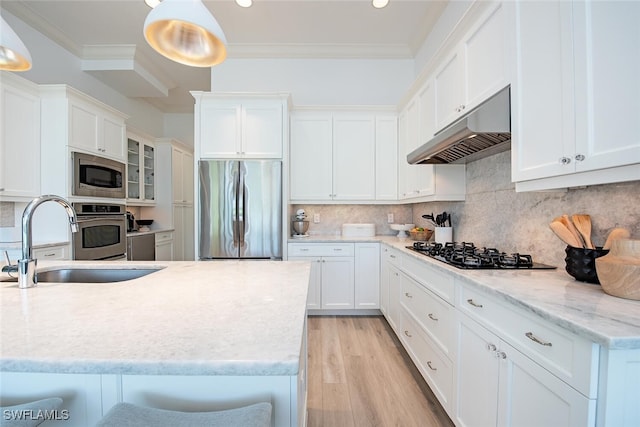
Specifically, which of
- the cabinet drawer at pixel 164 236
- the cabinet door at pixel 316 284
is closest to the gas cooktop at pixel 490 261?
the cabinet door at pixel 316 284

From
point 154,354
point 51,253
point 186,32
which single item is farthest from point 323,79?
point 154,354

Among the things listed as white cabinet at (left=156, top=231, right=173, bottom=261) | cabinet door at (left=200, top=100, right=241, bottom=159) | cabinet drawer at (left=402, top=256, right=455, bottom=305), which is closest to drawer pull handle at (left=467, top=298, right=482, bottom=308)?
cabinet drawer at (left=402, top=256, right=455, bottom=305)

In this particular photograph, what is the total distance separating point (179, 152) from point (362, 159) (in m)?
3.55

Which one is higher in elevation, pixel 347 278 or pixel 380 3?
pixel 380 3

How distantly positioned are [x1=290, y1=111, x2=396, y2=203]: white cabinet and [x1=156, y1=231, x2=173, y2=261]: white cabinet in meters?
2.57

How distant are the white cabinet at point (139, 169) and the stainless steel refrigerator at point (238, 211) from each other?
6.46ft

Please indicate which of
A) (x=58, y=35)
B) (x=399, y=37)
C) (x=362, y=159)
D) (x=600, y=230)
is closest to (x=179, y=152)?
(x=58, y=35)

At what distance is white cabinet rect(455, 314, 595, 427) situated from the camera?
0.88m

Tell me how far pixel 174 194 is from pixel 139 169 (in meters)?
0.67

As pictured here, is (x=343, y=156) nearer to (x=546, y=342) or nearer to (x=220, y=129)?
(x=220, y=129)

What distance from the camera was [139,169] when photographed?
4.65 metres

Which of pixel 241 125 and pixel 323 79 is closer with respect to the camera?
pixel 241 125

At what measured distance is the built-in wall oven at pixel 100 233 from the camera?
10.2ft

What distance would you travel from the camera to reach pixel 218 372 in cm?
61
